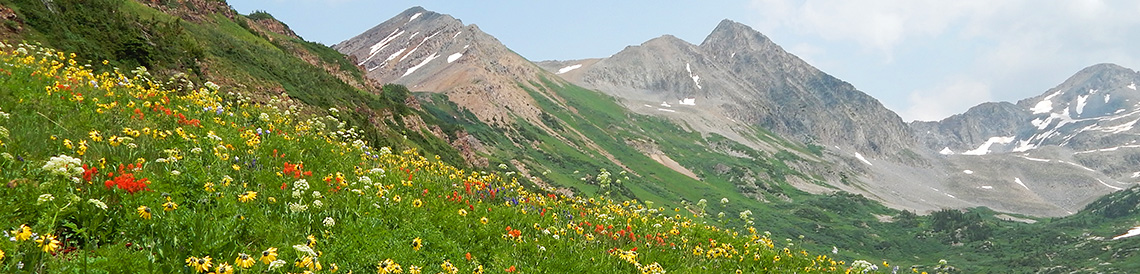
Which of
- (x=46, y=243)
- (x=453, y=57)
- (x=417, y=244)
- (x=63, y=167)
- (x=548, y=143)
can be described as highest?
(x=453, y=57)

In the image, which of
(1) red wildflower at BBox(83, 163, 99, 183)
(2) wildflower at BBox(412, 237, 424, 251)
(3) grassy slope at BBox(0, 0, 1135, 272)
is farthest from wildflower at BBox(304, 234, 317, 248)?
(3) grassy slope at BBox(0, 0, 1135, 272)

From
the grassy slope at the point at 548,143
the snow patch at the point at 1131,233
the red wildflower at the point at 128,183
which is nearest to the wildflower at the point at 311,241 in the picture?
the red wildflower at the point at 128,183

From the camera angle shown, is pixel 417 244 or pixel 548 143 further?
pixel 548 143

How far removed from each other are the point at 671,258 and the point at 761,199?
17802cm

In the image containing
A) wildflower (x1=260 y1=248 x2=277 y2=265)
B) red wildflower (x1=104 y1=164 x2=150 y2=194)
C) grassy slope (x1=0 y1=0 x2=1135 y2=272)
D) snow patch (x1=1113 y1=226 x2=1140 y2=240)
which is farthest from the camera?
snow patch (x1=1113 y1=226 x2=1140 y2=240)

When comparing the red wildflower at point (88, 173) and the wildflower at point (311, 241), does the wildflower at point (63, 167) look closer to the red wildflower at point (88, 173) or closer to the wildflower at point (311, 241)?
the red wildflower at point (88, 173)

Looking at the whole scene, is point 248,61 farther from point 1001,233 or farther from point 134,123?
point 1001,233

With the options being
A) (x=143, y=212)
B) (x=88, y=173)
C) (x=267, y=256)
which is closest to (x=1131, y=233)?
(x=267, y=256)

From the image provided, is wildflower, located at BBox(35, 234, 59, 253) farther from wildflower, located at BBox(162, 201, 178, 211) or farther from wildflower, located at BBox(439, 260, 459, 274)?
wildflower, located at BBox(439, 260, 459, 274)

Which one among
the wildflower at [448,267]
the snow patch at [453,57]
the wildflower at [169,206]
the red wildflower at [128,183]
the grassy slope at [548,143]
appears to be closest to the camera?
the wildflower at [169,206]

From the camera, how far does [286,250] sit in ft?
17.5

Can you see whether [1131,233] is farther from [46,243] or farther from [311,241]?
[46,243]

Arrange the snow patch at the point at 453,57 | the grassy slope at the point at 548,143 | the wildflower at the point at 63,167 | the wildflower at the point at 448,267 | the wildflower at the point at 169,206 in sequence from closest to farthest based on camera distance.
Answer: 1. the wildflower at the point at 63,167
2. the wildflower at the point at 169,206
3. the wildflower at the point at 448,267
4. the grassy slope at the point at 548,143
5. the snow patch at the point at 453,57

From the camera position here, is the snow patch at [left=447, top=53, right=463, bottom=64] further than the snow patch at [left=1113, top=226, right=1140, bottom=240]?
Yes
